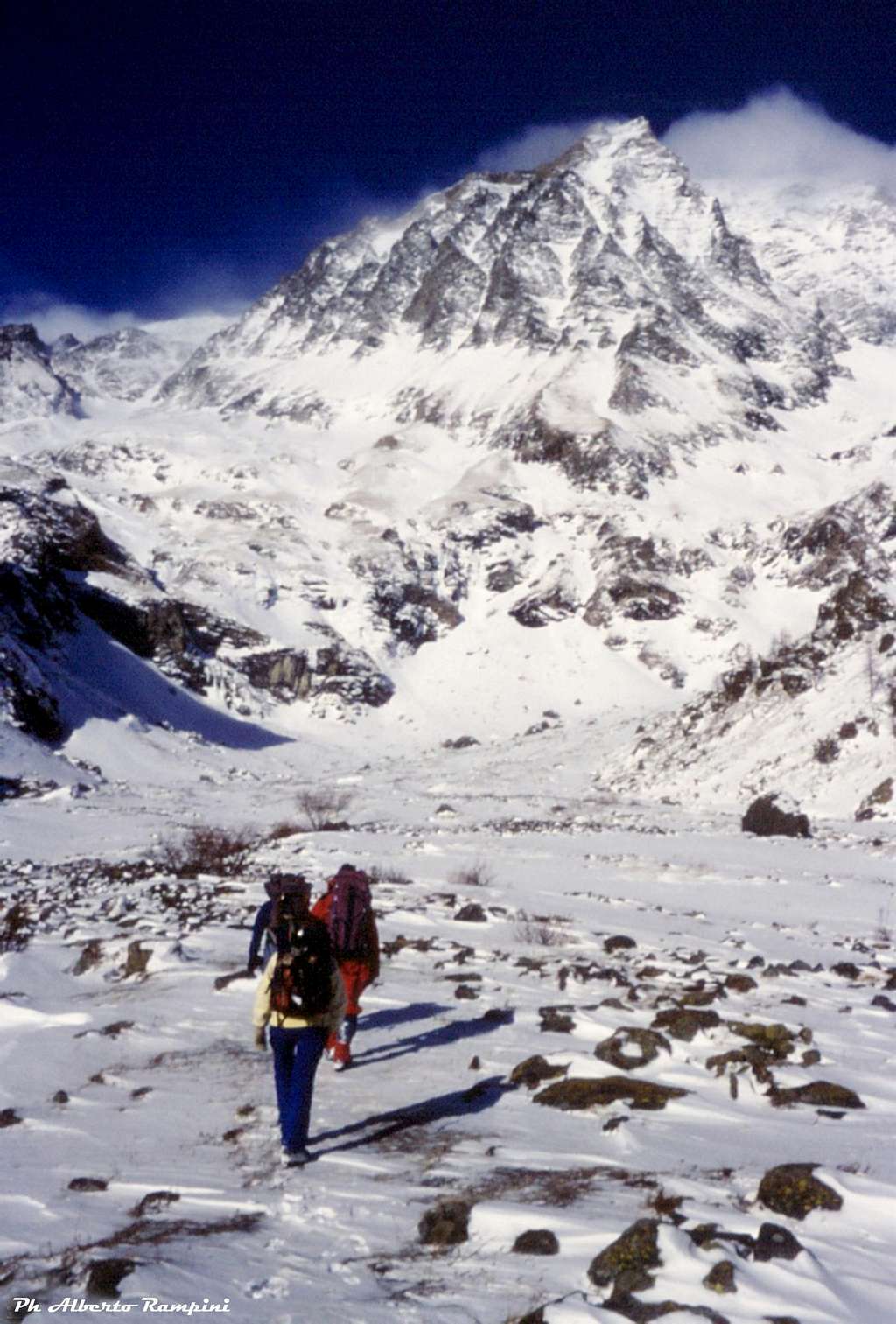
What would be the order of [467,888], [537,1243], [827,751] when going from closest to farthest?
[537,1243]
[467,888]
[827,751]

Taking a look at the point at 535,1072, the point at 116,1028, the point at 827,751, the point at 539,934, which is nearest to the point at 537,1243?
the point at 535,1072

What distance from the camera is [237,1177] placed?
5.89 meters

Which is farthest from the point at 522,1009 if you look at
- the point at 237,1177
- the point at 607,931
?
the point at 607,931

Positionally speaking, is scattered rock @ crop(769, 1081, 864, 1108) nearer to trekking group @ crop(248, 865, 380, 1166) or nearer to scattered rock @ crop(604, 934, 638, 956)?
trekking group @ crop(248, 865, 380, 1166)

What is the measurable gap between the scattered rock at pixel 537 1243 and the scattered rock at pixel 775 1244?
0.91m

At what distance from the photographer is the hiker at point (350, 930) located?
8641 mm

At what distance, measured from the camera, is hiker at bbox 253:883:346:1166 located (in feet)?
21.2

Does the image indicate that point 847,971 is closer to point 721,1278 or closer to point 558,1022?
point 558,1022

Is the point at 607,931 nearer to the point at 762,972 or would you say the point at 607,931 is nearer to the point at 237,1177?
the point at 762,972

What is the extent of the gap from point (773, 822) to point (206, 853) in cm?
1542

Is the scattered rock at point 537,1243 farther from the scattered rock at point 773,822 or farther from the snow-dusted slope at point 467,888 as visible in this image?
the scattered rock at point 773,822

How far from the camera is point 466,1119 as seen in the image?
Result: 273 inches

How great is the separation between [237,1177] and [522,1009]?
4402mm

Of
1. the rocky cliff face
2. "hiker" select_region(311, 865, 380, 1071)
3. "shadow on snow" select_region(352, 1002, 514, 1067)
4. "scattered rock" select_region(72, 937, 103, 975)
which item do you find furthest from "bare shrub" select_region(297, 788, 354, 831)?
the rocky cliff face
